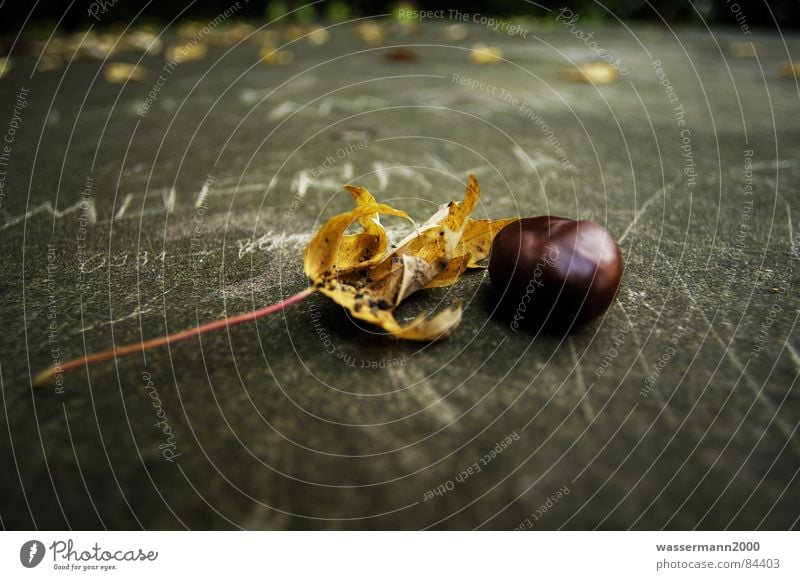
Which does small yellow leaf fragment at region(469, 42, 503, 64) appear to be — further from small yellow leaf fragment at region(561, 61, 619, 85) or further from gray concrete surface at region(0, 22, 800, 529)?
gray concrete surface at region(0, 22, 800, 529)

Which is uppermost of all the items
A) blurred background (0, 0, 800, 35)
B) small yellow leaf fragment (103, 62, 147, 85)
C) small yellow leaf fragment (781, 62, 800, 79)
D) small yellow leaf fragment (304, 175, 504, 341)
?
blurred background (0, 0, 800, 35)

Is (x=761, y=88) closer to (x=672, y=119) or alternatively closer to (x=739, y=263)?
(x=672, y=119)

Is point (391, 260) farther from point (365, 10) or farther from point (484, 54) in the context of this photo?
point (365, 10)

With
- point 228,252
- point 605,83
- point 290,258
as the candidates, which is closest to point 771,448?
point 290,258

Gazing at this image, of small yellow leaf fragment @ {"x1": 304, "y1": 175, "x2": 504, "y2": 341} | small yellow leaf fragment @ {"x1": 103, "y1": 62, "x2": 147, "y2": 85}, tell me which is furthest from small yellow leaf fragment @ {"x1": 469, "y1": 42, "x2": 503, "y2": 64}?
small yellow leaf fragment @ {"x1": 304, "y1": 175, "x2": 504, "y2": 341}

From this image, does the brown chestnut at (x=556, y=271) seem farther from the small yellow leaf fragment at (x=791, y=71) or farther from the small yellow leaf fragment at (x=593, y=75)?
the small yellow leaf fragment at (x=791, y=71)
